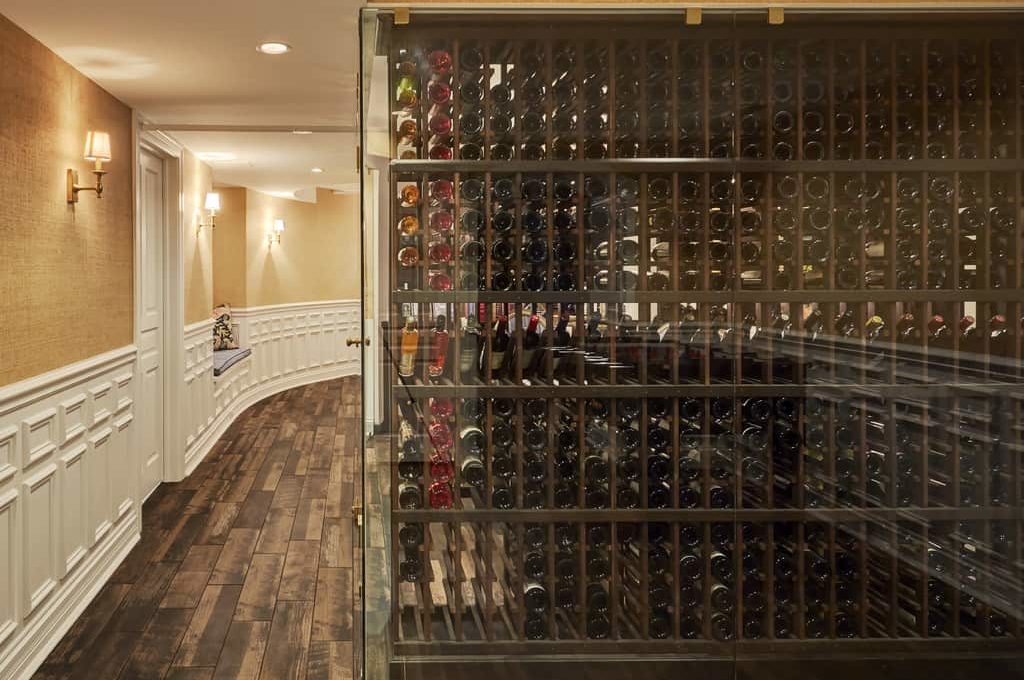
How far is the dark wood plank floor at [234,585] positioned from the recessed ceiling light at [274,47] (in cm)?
141

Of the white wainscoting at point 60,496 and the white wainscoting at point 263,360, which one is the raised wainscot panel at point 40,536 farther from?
the white wainscoting at point 263,360

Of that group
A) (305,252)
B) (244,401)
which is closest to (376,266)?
(244,401)

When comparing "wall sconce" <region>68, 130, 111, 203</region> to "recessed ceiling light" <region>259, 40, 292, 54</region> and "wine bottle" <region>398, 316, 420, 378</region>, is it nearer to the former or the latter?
"recessed ceiling light" <region>259, 40, 292, 54</region>

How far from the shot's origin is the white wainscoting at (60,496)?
294cm

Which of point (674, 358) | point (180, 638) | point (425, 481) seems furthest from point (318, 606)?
point (674, 358)

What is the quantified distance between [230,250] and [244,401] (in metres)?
1.50

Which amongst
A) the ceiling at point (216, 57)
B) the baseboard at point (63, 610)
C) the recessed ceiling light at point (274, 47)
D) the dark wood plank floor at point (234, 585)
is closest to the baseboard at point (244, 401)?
the dark wood plank floor at point (234, 585)

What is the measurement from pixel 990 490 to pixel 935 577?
23cm

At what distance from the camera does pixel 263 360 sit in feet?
30.3

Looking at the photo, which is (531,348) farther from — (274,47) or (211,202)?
(211,202)

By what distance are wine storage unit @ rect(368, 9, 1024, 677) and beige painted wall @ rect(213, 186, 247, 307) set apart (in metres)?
7.34

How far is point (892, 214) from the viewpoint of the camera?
1.97 metres

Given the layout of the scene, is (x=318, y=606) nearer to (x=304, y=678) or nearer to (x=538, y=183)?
(x=304, y=678)

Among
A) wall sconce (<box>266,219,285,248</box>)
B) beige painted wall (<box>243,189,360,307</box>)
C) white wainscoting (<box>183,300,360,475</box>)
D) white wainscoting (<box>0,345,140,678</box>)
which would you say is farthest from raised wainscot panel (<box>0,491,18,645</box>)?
wall sconce (<box>266,219,285,248</box>)
